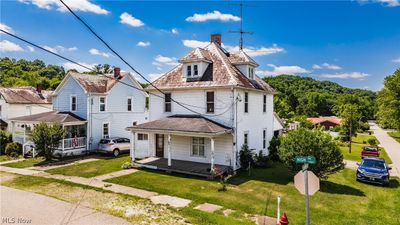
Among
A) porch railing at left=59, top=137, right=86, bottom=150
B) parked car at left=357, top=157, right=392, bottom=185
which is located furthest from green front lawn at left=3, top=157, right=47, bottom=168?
parked car at left=357, top=157, right=392, bottom=185

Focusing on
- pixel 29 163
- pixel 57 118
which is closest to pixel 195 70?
pixel 57 118

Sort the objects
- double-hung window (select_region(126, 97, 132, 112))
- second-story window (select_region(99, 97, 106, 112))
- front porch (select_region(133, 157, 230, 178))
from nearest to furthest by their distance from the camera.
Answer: front porch (select_region(133, 157, 230, 178)), second-story window (select_region(99, 97, 106, 112)), double-hung window (select_region(126, 97, 132, 112))

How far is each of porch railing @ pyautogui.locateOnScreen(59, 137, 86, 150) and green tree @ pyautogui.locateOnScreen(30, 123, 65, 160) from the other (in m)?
1.37

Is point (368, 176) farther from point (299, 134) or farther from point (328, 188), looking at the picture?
point (299, 134)

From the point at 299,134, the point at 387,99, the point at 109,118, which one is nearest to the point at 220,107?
the point at 299,134

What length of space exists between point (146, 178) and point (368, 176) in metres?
13.6

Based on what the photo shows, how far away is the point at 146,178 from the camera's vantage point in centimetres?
1700

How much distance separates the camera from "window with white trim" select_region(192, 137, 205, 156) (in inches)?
805

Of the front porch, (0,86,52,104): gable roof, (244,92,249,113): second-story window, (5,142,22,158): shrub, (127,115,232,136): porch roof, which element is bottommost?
the front porch

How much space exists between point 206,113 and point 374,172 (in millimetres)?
11304

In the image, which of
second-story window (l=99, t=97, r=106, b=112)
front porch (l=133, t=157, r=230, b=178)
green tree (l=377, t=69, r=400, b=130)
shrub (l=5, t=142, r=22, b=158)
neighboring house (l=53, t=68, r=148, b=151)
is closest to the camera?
front porch (l=133, t=157, r=230, b=178)

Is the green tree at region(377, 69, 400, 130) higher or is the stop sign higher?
the green tree at region(377, 69, 400, 130)

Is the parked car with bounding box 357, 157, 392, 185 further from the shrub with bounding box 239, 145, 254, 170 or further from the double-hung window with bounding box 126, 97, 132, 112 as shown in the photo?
the double-hung window with bounding box 126, 97, 132, 112

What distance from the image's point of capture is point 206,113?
20.5 meters
